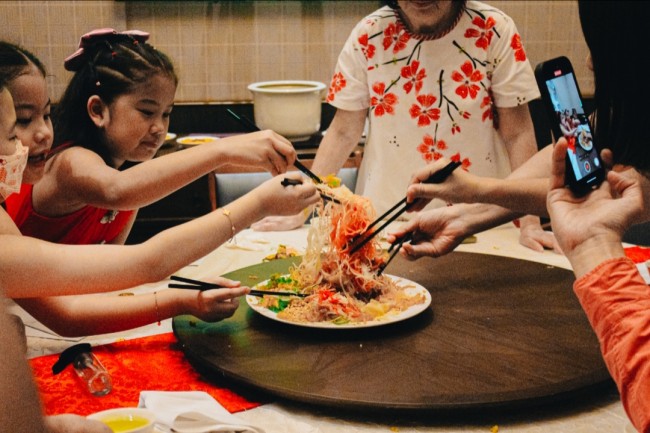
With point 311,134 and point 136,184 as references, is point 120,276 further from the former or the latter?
point 311,134

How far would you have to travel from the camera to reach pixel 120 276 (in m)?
1.82

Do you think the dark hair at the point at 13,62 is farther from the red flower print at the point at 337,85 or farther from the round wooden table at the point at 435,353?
the red flower print at the point at 337,85

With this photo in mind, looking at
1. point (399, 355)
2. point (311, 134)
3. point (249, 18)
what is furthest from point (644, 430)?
point (249, 18)

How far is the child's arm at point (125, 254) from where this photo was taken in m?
1.71

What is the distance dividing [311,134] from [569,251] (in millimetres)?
3020

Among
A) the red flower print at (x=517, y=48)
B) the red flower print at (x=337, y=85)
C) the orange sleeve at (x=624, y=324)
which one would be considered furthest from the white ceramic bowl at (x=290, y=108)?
the orange sleeve at (x=624, y=324)

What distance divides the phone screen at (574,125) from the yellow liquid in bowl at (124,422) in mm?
867

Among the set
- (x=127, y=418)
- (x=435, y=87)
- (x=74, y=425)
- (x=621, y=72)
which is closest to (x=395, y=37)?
(x=435, y=87)

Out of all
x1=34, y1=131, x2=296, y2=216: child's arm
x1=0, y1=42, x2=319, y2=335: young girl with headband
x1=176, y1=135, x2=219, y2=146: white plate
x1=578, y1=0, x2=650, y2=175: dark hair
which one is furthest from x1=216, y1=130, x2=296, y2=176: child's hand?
x1=176, y1=135, x2=219, y2=146: white plate

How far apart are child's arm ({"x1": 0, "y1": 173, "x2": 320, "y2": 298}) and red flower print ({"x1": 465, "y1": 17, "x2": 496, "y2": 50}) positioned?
134 centimetres

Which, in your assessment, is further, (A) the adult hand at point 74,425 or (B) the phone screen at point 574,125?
(B) the phone screen at point 574,125

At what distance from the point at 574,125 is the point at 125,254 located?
1.03m

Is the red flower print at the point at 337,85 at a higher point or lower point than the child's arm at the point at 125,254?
higher

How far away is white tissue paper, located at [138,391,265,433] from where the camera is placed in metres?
1.40
